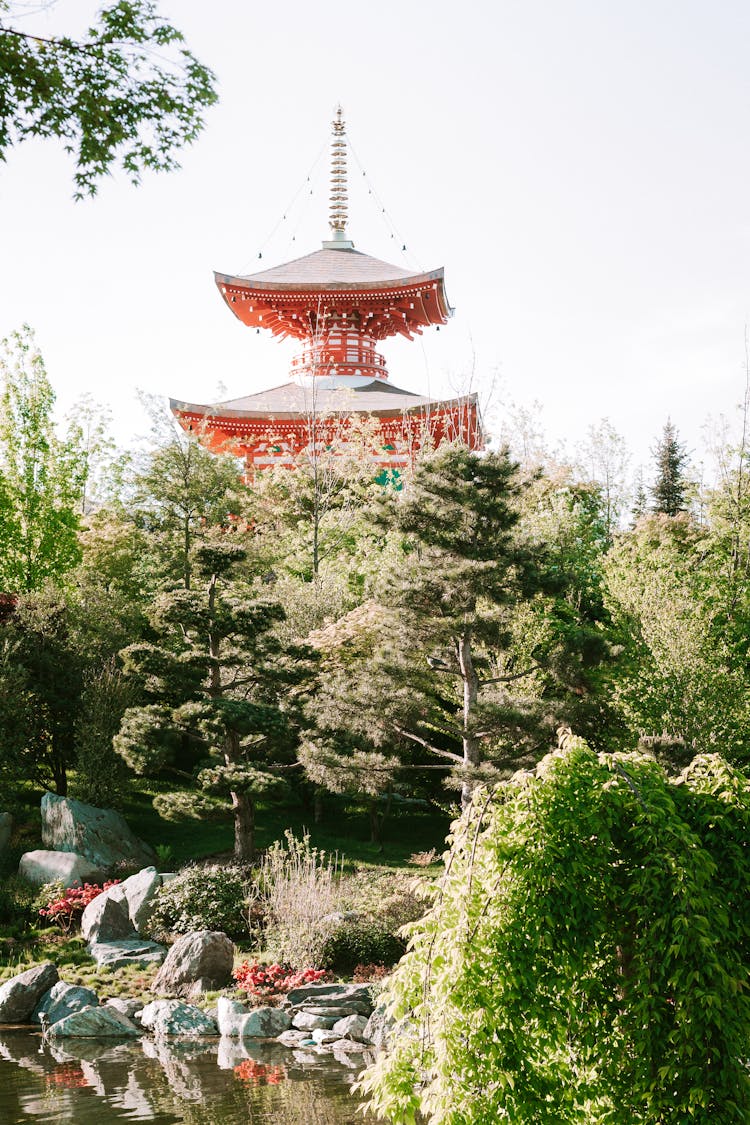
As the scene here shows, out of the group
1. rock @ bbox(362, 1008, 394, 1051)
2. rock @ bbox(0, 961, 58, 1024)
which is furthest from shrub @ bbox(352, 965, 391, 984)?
rock @ bbox(0, 961, 58, 1024)

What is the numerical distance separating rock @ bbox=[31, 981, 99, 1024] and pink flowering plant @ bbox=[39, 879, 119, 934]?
180 centimetres

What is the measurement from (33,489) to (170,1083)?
11989mm

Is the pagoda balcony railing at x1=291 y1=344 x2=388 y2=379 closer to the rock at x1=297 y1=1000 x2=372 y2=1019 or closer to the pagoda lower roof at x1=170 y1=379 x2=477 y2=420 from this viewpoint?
the pagoda lower roof at x1=170 y1=379 x2=477 y2=420

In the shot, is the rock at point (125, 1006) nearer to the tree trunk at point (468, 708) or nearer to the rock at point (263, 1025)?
the rock at point (263, 1025)

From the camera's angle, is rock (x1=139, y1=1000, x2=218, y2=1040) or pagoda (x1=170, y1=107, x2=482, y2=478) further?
pagoda (x1=170, y1=107, x2=482, y2=478)

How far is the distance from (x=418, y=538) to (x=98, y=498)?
50.2 ft

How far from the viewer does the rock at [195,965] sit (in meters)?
11.2

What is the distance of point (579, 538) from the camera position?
2059cm

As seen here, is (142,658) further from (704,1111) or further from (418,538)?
(704,1111)

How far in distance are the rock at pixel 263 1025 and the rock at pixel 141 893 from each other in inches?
111

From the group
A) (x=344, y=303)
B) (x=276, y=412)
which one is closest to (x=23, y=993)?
(x=276, y=412)

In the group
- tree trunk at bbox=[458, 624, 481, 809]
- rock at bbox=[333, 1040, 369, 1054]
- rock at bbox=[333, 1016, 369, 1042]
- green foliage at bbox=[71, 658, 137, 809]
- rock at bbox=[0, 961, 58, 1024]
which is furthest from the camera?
green foliage at bbox=[71, 658, 137, 809]

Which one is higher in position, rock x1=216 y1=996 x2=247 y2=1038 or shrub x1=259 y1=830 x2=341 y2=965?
shrub x1=259 y1=830 x2=341 y2=965

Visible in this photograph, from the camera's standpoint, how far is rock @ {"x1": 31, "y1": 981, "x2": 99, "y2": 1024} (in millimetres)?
10547
